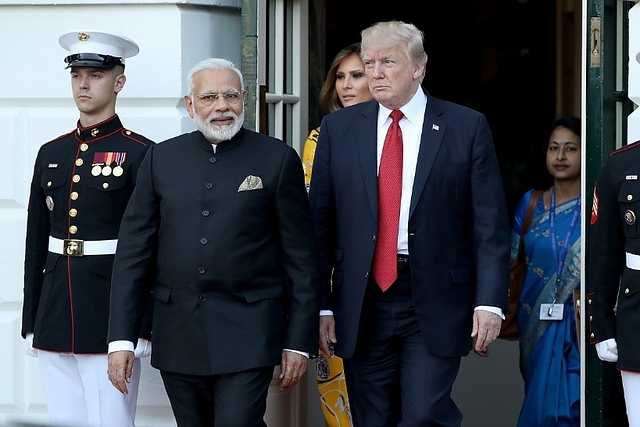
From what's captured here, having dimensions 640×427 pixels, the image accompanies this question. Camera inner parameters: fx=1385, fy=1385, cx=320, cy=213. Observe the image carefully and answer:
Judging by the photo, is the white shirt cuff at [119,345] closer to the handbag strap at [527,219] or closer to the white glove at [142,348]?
the white glove at [142,348]

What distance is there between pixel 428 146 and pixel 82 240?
1.31m

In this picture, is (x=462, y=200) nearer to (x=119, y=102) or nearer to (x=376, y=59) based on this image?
(x=376, y=59)

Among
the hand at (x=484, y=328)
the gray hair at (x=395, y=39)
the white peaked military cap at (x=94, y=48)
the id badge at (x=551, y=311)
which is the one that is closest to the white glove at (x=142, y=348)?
the white peaked military cap at (x=94, y=48)

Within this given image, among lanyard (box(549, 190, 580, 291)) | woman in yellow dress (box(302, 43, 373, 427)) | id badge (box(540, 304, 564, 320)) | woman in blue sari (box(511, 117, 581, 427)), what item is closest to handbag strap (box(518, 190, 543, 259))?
woman in blue sari (box(511, 117, 581, 427))

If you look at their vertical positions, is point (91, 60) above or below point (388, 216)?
above

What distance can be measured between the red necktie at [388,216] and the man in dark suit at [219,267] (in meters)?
0.24

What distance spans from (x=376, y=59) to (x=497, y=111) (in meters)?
3.76

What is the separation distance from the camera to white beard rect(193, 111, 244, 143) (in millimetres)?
4469

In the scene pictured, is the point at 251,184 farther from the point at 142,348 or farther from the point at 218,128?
the point at 142,348

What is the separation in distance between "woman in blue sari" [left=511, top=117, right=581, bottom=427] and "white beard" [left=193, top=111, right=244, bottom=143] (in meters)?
1.97

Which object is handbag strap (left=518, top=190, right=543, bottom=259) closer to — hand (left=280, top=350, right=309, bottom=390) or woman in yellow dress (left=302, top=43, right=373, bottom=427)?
woman in yellow dress (left=302, top=43, right=373, bottom=427)

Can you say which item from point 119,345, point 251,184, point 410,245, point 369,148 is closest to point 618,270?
point 410,245

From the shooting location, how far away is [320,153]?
4719 millimetres

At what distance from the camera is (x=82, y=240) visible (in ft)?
16.2
